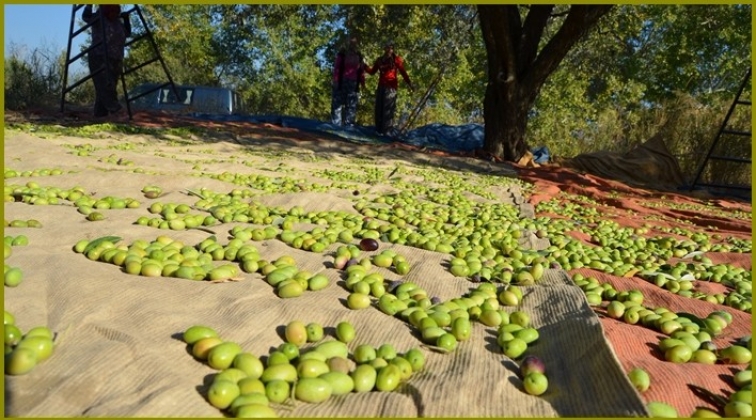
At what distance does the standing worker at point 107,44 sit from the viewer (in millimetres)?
10719

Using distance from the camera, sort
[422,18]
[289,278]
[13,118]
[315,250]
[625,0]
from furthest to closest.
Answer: [422,18], [13,118], [625,0], [315,250], [289,278]

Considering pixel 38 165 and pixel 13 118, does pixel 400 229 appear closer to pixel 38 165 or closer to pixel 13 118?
pixel 38 165

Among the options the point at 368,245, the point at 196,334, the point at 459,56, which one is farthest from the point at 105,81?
the point at 459,56

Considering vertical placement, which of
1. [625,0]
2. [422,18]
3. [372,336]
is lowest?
[372,336]

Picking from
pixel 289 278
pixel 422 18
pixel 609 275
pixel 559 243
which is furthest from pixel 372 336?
pixel 422 18

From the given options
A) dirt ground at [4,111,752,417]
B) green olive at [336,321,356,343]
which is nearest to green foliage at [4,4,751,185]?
dirt ground at [4,111,752,417]

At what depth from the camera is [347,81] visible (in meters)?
14.9

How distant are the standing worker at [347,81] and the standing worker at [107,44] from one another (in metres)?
5.56

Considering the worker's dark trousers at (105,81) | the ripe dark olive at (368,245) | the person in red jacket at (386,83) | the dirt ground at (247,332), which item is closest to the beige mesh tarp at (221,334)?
the dirt ground at (247,332)

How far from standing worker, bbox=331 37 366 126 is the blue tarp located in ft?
3.54

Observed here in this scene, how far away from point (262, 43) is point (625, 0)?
28194 mm

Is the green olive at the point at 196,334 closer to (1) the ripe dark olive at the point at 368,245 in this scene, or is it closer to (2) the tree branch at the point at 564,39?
(1) the ripe dark olive at the point at 368,245

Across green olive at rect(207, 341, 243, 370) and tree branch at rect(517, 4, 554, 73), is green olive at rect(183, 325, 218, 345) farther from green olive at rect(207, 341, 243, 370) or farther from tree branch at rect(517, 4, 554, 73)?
tree branch at rect(517, 4, 554, 73)

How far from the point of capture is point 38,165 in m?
5.64
